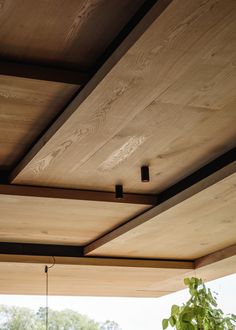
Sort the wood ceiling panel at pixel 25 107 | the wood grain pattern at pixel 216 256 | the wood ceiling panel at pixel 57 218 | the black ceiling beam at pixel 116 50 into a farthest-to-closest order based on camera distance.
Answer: the wood grain pattern at pixel 216 256, the wood ceiling panel at pixel 57 218, the wood ceiling panel at pixel 25 107, the black ceiling beam at pixel 116 50

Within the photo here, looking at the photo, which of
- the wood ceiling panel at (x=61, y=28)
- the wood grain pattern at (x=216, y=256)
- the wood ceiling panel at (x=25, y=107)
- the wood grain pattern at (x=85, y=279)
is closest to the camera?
the wood ceiling panel at (x=61, y=28)

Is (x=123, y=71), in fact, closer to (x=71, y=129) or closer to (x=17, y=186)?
(x=71, y=129)

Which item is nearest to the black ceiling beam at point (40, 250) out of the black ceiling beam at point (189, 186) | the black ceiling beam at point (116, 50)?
the black ceiling beam at point (189, 186)

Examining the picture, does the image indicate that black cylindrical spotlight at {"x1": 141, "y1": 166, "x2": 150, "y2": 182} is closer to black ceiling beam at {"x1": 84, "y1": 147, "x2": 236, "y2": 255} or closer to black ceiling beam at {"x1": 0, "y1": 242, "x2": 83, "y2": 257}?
black ceiling beam at {"x1": 84, "y1": 147, "x2": 236, "y2": 255}

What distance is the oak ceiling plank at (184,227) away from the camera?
397cm

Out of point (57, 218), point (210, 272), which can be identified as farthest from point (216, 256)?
point (57, 218)

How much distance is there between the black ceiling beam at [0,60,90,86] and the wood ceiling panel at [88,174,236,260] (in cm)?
123

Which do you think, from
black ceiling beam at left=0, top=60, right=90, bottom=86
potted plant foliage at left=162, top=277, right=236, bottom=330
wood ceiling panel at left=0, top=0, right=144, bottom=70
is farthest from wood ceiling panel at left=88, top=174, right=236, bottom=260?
wood ceiling panel at left=0, top=0, right=144, bottom=70

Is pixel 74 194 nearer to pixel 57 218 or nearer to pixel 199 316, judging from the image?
pixel 57 218

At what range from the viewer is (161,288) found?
22.9ft

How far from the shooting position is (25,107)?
10.2 feet

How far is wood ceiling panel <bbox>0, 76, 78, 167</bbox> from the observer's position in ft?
9.43

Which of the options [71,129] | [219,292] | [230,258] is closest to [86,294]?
[219,292]

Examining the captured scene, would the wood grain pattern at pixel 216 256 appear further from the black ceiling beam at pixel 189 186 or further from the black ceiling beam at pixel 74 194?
the black ceiling beam at pixel 74 194
